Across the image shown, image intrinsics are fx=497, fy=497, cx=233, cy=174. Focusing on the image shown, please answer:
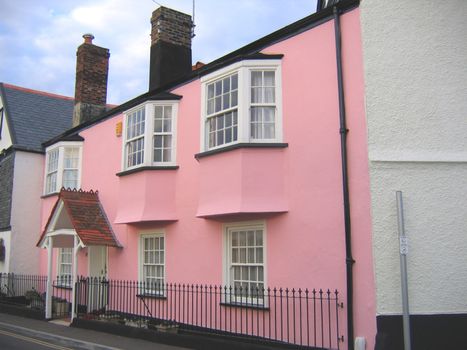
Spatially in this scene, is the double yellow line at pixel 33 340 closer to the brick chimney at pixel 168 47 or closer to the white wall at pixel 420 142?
the white wall at pixel 420 142

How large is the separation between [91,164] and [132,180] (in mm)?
3530

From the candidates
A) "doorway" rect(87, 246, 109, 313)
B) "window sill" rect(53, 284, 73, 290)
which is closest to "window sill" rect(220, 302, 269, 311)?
"doorway" rect(87, 246, 109, 313)

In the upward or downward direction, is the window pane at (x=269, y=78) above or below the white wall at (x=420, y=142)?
above

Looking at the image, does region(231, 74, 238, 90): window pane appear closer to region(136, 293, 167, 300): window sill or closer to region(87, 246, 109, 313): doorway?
region(136, 293, 167, 300): window sill

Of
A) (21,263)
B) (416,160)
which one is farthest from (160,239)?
(21,263)

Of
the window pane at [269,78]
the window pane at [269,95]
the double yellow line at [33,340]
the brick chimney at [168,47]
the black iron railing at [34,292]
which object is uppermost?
the brick chimney at [168,47]

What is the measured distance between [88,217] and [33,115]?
971 centimetres

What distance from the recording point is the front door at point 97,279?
14787 mm

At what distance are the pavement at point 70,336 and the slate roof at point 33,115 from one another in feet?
26.6

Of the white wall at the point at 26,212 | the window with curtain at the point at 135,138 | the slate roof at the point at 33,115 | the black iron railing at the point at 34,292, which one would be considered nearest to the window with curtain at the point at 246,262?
the window with curtain at the point at 135,138

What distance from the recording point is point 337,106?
9312 mm

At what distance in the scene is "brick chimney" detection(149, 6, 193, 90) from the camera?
1530cm

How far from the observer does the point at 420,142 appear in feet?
28.1

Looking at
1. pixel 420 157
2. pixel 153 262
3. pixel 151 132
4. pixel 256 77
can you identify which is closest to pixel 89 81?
pixel 151 132
